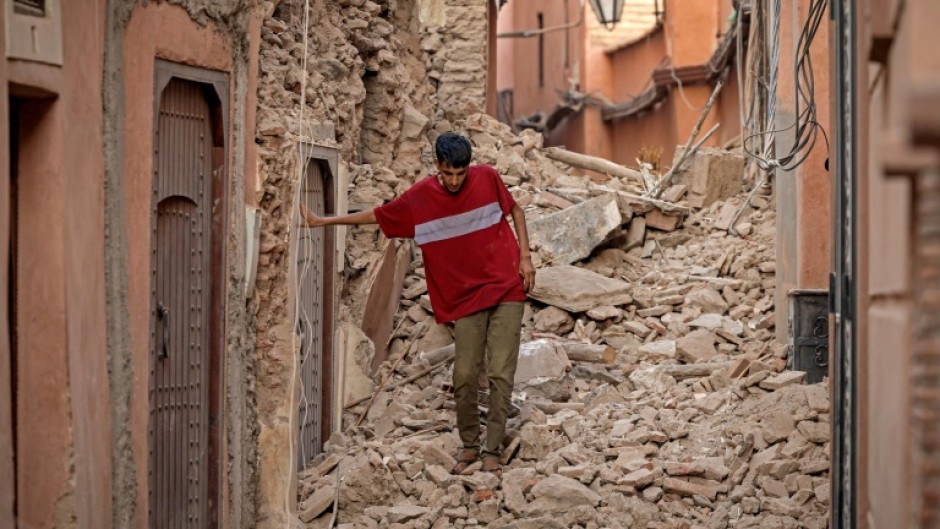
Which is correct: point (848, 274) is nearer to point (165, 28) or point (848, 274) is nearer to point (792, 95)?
point (165, 28)

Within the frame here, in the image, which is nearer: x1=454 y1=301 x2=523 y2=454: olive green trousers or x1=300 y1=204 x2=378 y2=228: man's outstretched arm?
x1=300 y1=204 x2=378 y2=228: man's outstretched arm

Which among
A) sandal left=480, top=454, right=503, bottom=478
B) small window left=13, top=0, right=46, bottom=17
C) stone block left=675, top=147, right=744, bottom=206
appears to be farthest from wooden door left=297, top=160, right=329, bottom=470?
stone block left=675, top=147, right=744, bottom=206

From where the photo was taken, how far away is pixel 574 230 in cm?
1280

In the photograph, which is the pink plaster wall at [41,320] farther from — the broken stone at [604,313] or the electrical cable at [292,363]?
the broken stone at [604,313]

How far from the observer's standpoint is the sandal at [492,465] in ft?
29.0

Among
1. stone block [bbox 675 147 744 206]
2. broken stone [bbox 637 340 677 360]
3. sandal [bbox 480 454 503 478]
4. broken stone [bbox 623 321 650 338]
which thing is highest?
stone block [bbox 675 147 744 206]

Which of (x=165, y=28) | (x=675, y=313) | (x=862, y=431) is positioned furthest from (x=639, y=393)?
(x=862, y=431)

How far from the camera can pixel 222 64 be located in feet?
24.0

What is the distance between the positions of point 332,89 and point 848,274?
5.53m

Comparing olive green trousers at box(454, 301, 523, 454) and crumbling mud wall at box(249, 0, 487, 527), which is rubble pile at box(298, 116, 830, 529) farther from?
crumbling mud wall at box(249, 0, 487, 527)

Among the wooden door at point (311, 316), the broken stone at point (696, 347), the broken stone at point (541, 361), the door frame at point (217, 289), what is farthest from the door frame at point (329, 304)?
the broken stone at point (696, 347)

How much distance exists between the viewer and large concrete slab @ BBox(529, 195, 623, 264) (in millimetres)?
12688

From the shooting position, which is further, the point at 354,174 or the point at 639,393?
the point at 354,174

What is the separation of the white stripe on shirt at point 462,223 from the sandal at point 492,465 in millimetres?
1343
